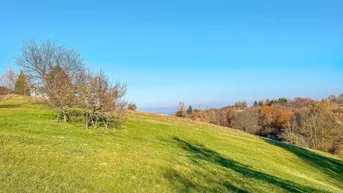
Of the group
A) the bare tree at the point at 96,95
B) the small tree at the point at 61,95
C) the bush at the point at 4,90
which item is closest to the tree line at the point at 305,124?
the bare tree at the point at 96,95

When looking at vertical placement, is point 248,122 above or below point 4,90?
below

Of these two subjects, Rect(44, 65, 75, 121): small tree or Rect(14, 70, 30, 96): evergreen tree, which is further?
Rect(14, 70, 30, 96): evergreen tree

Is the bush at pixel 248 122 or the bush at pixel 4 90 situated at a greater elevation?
the bush at pixel 4 90

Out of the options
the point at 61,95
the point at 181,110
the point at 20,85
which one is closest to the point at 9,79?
the point at 20,85

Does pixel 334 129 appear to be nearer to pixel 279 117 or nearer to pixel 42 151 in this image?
pixel 279 117

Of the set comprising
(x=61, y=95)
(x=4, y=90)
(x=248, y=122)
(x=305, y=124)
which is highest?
(x=4, y=90)

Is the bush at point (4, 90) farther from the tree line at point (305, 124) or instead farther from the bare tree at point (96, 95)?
the tree line at point (305, 124)

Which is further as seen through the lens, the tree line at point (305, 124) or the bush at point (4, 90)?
the tree line at point (305, 124)

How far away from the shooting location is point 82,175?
8539 millimetres

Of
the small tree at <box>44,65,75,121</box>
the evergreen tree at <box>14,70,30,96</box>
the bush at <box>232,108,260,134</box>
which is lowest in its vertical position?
the bush at <box>232,108,260,134</box>

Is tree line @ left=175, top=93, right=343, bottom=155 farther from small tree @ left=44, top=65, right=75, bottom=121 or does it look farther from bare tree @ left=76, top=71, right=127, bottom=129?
small tree @ left=44, top=65, right=75, bottom=121

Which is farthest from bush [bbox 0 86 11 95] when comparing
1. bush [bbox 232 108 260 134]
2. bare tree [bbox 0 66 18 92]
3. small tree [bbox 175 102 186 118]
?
bush [bbox 232 108 260 134]

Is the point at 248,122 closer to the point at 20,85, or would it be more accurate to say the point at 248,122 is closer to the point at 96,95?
the point at 20,85

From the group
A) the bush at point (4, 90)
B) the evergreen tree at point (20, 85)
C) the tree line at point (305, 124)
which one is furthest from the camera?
the tree line at point (305, 124)
